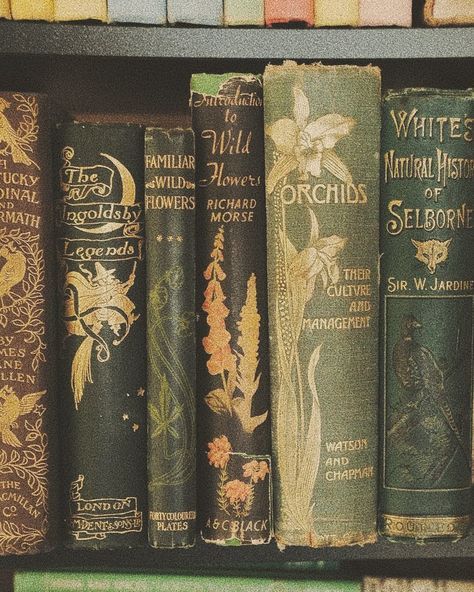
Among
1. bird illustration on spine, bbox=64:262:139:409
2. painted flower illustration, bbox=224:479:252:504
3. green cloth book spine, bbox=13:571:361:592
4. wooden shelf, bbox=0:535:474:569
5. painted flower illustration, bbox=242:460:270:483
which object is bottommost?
green cloth book spine, bbox=13:571:361:592

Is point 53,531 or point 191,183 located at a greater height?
point 191,183

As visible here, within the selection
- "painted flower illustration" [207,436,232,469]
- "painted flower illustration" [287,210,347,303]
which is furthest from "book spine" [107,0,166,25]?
"painted flower illustration" [207,436,232,469]

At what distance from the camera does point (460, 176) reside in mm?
465

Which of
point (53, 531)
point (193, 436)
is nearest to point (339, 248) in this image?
point (193, 436)

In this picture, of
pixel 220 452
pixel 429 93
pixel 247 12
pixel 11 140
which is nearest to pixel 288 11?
pixel 247 12

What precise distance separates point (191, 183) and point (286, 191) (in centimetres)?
7

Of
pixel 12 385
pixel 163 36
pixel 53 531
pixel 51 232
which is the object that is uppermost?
pixel 163 36

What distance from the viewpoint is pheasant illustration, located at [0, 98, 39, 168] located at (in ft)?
1.49

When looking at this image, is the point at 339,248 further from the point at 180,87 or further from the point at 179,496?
the point at 180,87

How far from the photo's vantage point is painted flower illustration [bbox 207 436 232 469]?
471 mm

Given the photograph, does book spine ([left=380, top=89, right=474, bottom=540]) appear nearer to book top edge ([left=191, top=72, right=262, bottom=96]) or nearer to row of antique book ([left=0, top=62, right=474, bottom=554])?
row of antique book ([left=0, top=62, right=474, bottom=554])

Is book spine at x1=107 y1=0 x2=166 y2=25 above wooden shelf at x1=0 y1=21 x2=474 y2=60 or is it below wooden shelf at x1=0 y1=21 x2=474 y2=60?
above

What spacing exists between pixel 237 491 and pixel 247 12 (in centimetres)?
37

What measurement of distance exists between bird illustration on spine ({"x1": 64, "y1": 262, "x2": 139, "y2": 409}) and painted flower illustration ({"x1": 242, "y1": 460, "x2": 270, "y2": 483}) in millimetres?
129
